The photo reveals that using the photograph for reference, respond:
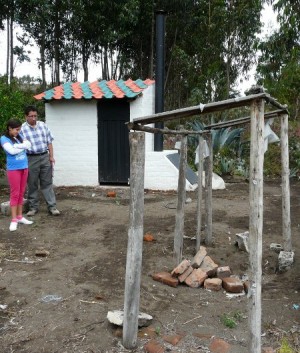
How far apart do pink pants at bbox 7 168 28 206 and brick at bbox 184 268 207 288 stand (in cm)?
274

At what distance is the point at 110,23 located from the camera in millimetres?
13844

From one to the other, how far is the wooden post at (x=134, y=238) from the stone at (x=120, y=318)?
0.15 m

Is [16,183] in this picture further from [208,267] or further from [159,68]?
[159,68]

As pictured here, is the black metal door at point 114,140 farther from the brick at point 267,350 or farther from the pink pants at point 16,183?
the brick at point 267,350

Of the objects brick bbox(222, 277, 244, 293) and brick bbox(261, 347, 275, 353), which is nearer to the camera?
brick bbox(261, 347, 275, 353)

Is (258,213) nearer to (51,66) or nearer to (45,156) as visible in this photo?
(45,156)

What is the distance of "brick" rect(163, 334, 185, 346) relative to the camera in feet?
8.59

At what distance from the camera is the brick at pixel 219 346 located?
2.55 meters

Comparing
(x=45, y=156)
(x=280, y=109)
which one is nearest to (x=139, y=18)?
(x=45, y=156)

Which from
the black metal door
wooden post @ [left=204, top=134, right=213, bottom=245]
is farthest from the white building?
wooden post @ [left=204, top=134, right=213, bottom=245]

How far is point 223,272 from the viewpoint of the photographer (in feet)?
12.5

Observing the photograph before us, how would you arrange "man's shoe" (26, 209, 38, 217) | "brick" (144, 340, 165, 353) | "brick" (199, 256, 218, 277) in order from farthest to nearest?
1. "man's shoe" (26, 209, 38, 217)
2. "brick" (199, 256, 218, 277)
3. "brick" (144, 340, 165, 353)

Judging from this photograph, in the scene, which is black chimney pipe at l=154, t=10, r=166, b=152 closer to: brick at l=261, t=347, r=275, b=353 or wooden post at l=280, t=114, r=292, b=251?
wooden post at l=280, t=114, r=292, b=251

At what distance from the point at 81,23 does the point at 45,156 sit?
33.2 feet
